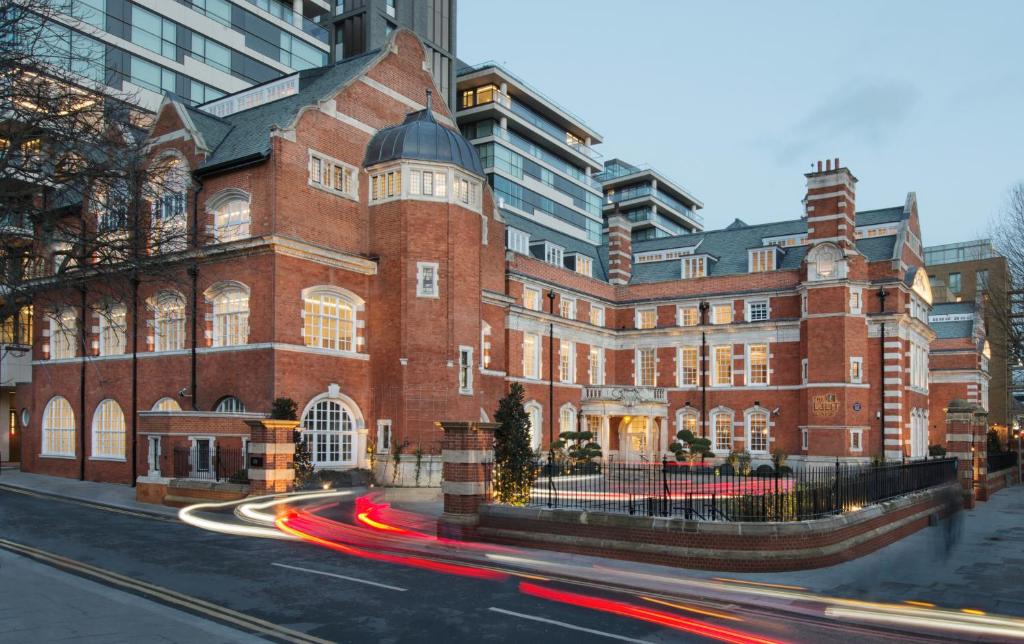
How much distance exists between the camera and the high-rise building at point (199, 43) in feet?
158

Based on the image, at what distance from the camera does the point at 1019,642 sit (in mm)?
11953

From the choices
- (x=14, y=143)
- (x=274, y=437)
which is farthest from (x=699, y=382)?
(x=14, y=143)

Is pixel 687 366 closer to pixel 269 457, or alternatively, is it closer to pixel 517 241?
pixel 517 241

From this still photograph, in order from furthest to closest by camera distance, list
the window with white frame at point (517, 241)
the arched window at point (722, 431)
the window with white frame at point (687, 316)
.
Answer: the window with white frame at point (687, 316) < the arched window at point (722, 431) < the window with white frame at point (517, 241)

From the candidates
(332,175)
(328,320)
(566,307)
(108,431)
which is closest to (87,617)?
(328,320)

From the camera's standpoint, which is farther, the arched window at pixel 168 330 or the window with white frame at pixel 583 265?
the window with white frame at pixel 583 265

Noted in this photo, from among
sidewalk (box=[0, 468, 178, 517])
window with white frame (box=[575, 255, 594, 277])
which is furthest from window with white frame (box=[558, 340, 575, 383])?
sidewalk (box=[0, 468, 178, 517])

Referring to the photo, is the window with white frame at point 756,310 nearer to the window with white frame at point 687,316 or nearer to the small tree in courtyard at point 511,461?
the window with white frame at point 687,316

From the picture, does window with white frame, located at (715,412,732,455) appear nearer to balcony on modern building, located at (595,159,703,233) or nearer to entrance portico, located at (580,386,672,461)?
entrance portico, located at (580,386,672,461)

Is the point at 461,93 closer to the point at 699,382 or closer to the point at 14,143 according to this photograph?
the point at 699,382

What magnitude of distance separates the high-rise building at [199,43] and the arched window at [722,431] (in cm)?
3918

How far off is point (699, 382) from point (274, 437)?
3492 centimetres

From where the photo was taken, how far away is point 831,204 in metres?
49.4

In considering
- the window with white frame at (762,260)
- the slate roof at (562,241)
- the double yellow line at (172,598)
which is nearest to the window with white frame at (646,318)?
the slate roof at (562,241)
